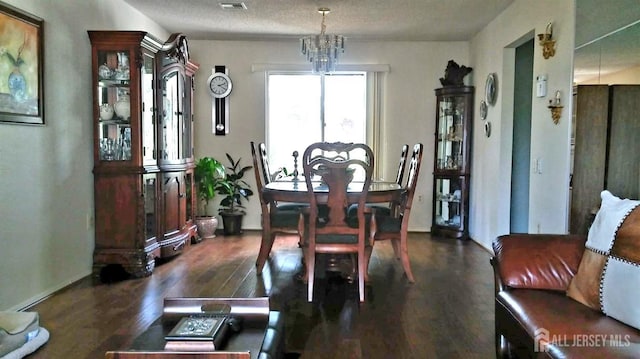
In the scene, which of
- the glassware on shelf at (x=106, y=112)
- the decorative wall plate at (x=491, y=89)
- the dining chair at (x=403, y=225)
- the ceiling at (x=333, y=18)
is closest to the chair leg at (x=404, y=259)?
the dining chair at (x=403, y=225)

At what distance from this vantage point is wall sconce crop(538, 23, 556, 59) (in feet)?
11.9

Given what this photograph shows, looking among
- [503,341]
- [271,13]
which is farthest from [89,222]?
[503,341]

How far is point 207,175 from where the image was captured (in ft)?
18.9

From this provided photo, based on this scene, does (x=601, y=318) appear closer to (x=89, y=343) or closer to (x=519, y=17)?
(x=89, y=343)

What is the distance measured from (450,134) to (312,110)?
178cm

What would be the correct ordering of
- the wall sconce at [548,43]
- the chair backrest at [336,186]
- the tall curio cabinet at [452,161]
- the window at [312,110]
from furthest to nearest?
the window at [312,110]
the tall curio cabinet at [452,161]
the wall sconce at [548,43]
the chair backrest at [336,186]

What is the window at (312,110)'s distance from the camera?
21.1ft

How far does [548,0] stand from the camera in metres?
3.75

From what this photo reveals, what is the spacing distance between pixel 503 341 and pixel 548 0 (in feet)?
8.90

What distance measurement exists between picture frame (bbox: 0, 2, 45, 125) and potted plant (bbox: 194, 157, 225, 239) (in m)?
2.36

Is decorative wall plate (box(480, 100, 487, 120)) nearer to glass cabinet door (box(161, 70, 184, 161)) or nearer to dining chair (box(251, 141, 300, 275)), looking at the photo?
dining chair (box(251, 141, 300, 275))

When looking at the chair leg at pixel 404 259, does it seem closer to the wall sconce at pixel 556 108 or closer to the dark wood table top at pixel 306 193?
the dark wood table top at pixel 306 193

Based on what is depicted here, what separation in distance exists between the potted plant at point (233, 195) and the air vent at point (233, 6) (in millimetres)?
2110

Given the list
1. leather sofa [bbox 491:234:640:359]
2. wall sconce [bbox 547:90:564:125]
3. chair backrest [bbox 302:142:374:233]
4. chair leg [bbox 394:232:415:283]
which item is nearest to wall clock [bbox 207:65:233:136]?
chair backrest [bbox 302:142:374:233]
